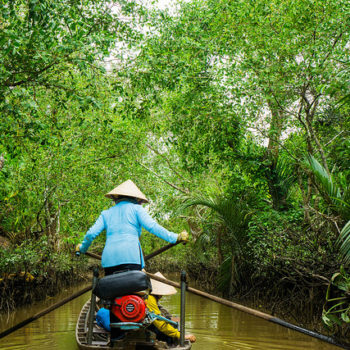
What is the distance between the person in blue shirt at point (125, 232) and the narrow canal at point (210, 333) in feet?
7.92

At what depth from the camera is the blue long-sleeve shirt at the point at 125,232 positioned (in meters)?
4.12

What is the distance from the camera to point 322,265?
6727mm

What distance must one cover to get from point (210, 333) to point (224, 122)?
4341 millimetres

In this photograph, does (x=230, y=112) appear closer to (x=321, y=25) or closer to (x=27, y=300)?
(x=321, y=25)

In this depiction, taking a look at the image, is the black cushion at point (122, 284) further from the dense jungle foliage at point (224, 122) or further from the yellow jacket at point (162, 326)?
the dense jungle foliage at point (224, 122)

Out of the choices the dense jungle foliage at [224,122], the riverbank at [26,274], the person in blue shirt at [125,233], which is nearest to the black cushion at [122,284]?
the person in blue shirt at [125,233]

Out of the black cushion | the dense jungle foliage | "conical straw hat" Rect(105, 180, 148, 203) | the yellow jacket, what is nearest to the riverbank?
the dense jungle foliage

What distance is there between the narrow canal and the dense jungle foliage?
2.09 ft

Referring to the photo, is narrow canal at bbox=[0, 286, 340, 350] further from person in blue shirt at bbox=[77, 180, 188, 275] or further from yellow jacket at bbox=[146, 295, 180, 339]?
person in blue shirt at bbox=[77, 180, 188, 275]

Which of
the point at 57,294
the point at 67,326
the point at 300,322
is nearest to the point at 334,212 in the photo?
the point at 300,322

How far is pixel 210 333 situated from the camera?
23.9 feet

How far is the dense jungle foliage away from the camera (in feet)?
19.5

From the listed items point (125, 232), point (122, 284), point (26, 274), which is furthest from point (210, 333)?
point (26, 274)

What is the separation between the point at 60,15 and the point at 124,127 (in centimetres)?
820
